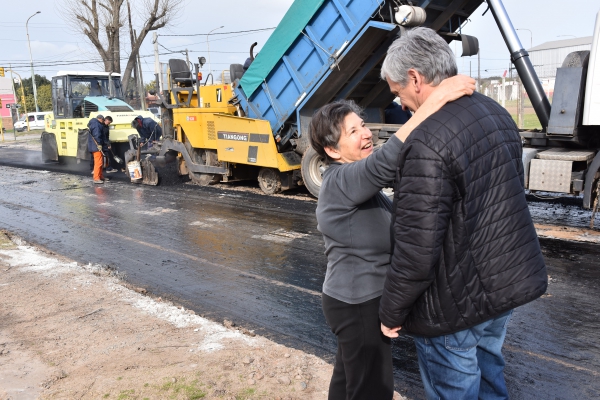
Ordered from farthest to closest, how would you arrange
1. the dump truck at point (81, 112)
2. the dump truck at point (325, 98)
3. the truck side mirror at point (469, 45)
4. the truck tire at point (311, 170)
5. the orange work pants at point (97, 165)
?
the dump truck at point (81, 112) → the orange work pants at point (97, 165) → the truck side mirror at point (469, 45) → the truck tire at point (311, 170) → the dump truck at point (325, 98)

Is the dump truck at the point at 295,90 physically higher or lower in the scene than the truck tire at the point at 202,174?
higher

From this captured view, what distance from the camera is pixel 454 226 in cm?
202

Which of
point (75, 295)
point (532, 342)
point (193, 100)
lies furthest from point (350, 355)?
point (193, 100)

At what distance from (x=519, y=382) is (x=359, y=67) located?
23.0ft

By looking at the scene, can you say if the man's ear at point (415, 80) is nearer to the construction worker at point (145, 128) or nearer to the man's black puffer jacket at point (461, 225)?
the man's black puffer jacket at point (461, 225)

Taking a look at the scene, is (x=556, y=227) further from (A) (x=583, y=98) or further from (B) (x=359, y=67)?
(B) (x=359, y=67)

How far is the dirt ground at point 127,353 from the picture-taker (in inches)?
134

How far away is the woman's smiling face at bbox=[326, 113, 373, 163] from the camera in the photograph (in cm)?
239

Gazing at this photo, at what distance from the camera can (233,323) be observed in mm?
4668

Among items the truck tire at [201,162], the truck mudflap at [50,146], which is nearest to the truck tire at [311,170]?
the truck tire at [201,162]

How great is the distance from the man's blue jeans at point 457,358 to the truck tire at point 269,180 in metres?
8.68

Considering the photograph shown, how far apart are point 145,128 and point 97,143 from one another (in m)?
1.80

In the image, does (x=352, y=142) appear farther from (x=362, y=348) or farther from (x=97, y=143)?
(x=97, y=143)

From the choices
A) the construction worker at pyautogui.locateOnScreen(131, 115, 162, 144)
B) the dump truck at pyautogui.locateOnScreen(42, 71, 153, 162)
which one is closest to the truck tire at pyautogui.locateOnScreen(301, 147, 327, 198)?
the construction worker at pyautogui.locateOnScreen(131, 115, 162, 144)
